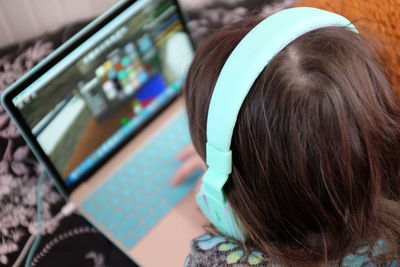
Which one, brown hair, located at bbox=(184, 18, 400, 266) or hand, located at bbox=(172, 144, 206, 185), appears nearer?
brown hair, located at bbox=(184, 18, 400, 266)

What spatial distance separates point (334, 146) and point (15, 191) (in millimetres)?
546

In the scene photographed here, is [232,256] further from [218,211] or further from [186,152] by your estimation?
[186,152]

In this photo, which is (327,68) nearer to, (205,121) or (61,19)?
(205,121)

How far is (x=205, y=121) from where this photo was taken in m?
0.54

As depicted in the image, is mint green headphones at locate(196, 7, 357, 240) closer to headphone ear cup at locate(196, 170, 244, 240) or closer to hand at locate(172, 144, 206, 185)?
headphone ear cup at locate(196, 170, 244, 240)

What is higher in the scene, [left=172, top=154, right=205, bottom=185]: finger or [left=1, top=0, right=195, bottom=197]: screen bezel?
[left=1, top=0, right=195, bottom=197]: screen bezel

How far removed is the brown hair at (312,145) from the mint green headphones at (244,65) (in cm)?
1

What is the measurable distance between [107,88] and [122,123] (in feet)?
0.30

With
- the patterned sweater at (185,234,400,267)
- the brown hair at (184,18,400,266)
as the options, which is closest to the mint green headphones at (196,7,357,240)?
the brown hair at (184,18,400,266)

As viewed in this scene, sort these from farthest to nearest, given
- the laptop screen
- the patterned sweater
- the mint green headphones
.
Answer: the laptop screen → the patterned sweater → the mint green headphones

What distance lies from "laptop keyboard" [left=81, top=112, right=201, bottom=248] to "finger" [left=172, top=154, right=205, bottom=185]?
0.04ft

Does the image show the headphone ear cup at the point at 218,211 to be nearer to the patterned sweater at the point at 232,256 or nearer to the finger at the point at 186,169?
the patterned sweater at the point at 232,256

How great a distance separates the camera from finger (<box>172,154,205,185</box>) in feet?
2.74

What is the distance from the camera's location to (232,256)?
1.97ft
